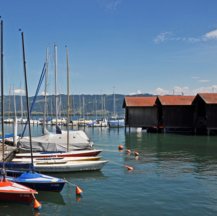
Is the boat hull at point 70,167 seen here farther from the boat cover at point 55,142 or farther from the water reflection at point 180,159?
the boat cover at point 55,142

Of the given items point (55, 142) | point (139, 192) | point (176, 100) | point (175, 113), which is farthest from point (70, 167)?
point (176, 100)

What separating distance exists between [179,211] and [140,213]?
230cm

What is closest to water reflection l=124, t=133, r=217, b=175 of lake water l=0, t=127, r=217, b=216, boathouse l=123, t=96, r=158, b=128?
lake water l=0, t=127, r=217, b=216

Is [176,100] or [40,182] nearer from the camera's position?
[40,182]

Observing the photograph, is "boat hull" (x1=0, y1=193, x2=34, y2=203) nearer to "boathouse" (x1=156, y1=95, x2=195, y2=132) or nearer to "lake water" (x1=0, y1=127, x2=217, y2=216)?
A: "lake water" (x1=0, y1=127, x2=217, y2=216)

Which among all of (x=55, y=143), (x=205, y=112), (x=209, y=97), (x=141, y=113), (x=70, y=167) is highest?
(x=209, y=97)

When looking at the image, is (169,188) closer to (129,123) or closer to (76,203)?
(76,203)

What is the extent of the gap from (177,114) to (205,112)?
6.91 metres

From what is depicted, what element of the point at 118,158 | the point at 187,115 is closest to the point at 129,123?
the point at 187,115

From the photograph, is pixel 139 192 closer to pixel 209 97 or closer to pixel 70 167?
pixel 70 167

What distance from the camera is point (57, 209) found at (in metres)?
19.8

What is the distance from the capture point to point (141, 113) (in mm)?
80000

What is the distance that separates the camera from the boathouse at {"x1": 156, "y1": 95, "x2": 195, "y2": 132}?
74.8 metres

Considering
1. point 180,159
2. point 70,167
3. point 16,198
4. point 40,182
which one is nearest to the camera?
point 16,198
